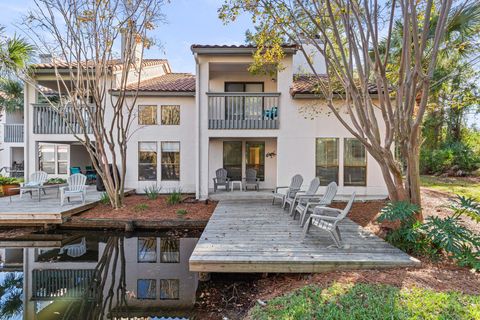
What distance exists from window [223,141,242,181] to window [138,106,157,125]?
3.48 meters

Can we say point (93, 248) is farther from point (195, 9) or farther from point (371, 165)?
point (371, 165)

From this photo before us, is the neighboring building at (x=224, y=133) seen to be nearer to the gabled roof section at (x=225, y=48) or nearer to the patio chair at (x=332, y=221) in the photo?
the gabled roof section at (x=225, y=48)

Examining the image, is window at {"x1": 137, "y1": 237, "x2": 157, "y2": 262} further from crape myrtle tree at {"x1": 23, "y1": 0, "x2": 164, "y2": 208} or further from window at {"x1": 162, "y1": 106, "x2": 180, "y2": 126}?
window at {"x1": 162, "y1": 106, "x2": 180, "y2": 126}

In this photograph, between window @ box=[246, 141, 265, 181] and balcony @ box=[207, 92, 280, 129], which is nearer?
balcony @ box=[207, 92, 280, 129]

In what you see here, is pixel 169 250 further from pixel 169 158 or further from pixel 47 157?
pixel 47 157

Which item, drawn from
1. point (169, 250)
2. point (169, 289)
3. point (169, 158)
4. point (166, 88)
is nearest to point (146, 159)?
point (169, 158)

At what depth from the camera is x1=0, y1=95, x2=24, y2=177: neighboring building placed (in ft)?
58.2

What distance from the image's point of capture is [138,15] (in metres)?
9.03

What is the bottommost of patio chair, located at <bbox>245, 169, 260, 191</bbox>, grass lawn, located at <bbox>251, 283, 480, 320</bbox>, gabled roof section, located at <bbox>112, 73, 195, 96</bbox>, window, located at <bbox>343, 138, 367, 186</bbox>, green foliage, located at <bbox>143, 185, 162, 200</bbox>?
grass lawn, located at <bbox>251, 283, 480, 320</bbox>

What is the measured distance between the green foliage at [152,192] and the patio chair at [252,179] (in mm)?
3828

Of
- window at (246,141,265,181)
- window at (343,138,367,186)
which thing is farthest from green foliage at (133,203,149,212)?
window at (343,138,367,186)

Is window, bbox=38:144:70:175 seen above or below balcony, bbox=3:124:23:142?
below

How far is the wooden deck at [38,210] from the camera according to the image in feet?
26.5

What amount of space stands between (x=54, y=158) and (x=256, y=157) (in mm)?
11495
